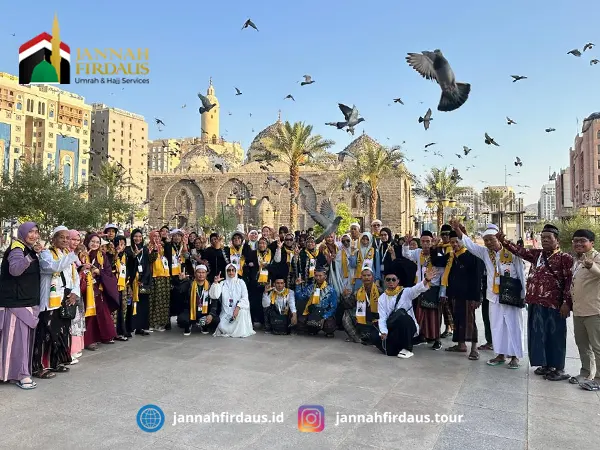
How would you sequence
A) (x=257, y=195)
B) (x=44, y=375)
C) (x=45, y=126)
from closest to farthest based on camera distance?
(x=44, y=375), (x=257, y=195), (x=45, y=126)

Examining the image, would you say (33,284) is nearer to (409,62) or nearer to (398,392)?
(398,392)

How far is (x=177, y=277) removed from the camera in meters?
6.53

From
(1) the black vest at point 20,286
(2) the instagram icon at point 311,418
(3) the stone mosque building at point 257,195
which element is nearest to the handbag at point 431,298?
(2) the instagram icon at point 311,418

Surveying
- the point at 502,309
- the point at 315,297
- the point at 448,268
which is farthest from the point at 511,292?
the point at 315,297

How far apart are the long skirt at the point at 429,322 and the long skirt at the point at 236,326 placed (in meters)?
2.30

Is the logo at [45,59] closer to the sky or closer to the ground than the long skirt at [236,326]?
closer to the sky

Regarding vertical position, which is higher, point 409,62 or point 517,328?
point 409,62

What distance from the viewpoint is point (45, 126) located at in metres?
60.3

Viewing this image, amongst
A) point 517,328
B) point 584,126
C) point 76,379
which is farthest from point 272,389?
point 584,126

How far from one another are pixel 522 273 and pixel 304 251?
2.99m

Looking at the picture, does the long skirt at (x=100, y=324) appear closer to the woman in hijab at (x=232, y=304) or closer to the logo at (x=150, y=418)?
the woman in hijab at (x=232, y=304)

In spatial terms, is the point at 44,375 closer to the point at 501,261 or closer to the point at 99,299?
the point at 99,299

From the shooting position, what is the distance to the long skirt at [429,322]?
5453 millimetres

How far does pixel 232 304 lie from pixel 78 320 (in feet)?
6.50
